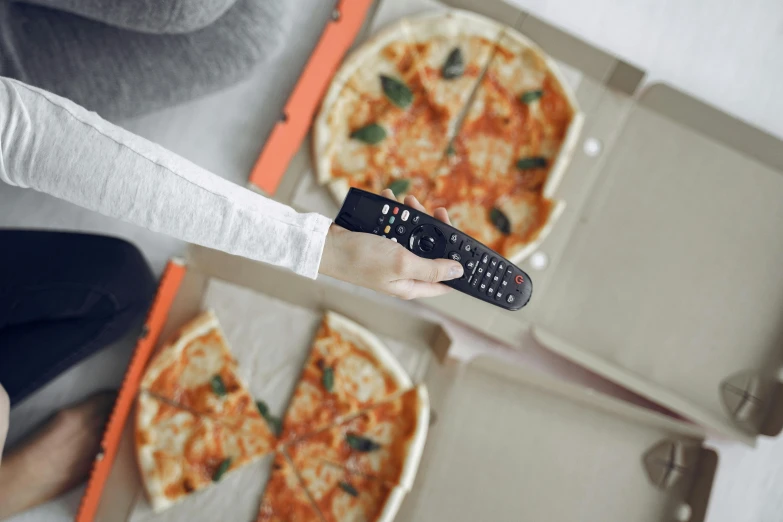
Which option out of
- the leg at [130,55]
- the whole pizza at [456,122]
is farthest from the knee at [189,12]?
the whole pizza at [456,122]

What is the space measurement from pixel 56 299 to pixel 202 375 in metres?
0.39

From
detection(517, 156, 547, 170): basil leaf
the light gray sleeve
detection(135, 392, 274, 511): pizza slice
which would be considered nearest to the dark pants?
detection(135, 392, 274, 511): pizza slice

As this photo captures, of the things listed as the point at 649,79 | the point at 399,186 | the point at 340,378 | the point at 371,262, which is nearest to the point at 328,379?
the point at 340,378

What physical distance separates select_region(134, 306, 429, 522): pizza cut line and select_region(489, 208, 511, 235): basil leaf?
42cm

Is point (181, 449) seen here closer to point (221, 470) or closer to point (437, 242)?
point (221, 470)

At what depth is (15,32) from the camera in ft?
3.67

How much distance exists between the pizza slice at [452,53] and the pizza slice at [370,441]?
716 millimetres

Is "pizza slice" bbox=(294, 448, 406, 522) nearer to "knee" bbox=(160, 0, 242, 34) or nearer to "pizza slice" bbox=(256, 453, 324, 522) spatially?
"pizza slice" bbox=(256, 453, 324, 522)

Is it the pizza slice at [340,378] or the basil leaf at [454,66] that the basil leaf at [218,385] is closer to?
the pizza slice at [340,378]

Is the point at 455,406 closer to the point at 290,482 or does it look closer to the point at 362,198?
the point at 290,482

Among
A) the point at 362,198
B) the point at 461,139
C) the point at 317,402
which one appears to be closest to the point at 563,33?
the point at 461,139

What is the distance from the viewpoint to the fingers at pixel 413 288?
93cm

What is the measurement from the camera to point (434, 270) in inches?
36.0

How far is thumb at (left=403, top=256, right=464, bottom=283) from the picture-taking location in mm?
897
